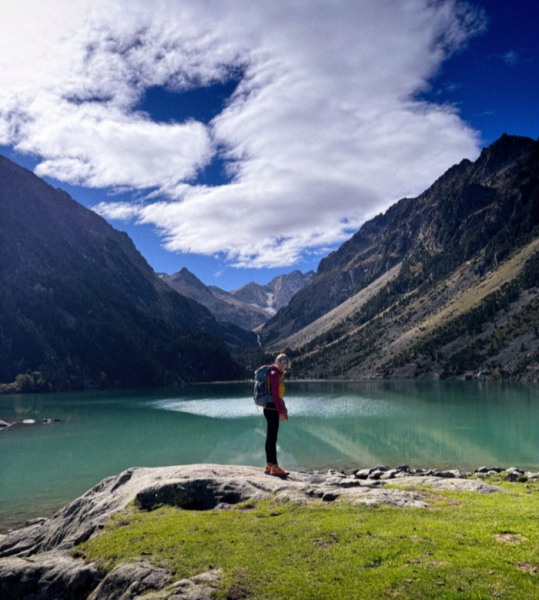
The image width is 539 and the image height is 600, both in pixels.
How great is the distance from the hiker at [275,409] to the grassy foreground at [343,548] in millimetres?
4496

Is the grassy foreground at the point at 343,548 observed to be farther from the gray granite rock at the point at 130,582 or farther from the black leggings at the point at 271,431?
the black leggings at the point at 271,431

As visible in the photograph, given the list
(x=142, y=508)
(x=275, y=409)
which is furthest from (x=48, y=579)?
(x=275, y=409)

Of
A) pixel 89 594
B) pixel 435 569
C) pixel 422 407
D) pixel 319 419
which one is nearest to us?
pixel 435 569

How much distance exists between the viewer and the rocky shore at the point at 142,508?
1081cm

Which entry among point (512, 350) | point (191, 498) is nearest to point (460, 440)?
point (191, 498)

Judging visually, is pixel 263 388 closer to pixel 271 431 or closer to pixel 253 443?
pixel 271 431

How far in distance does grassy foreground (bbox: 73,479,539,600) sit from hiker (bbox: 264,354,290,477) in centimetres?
450

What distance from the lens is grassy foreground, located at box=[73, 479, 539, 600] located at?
30.5 ft

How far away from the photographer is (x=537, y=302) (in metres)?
194

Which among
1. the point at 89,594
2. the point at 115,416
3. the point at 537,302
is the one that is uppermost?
the point at 537,302

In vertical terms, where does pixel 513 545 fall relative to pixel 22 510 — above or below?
above

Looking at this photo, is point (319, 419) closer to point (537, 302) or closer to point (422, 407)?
point (422, 407)

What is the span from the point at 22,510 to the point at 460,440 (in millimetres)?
47643

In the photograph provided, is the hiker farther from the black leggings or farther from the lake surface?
the lake surface
